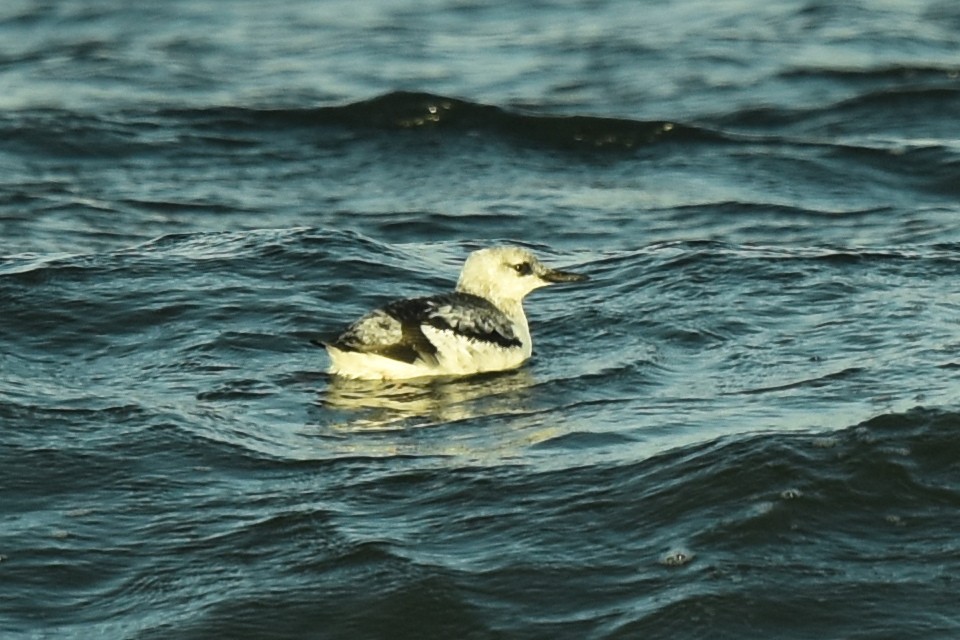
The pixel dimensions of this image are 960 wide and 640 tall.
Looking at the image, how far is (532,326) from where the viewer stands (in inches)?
453

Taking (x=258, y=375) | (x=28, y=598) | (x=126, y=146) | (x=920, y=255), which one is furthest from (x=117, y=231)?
(x=28, y=598)

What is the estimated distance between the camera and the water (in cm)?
724

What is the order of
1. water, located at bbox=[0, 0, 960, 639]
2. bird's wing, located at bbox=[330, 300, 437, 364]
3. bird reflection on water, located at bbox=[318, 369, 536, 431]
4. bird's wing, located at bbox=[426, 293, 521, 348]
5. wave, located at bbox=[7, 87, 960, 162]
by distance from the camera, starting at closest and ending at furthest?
1. water, located at bbox=[0, 0, 960, 639]
2. bird reflection on water, located at bbox=[318, 369, 536, 431]
3. bird's wing, located at bbox=[330, 300, 437, 364]
4. bird's wing, located at bbox=[426, 293, 521, 348]
5. wave, located at bbox=[7, 87, 960, 162]

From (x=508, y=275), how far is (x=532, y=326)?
525 mm

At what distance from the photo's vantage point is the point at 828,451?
8273mm

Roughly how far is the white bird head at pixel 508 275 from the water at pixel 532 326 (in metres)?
0.32

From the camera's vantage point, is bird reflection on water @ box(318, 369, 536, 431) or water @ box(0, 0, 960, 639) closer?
water @ box(0, 0, 960, 639)

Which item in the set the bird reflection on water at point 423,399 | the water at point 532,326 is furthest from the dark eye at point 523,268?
the bird reflection on water at point 423,399

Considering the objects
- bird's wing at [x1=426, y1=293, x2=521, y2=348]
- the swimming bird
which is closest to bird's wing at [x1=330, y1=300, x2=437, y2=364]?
the swimming bird

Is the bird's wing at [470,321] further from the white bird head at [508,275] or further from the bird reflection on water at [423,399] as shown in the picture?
the white bird head at [508,275]

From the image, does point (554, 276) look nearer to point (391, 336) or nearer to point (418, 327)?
point (418, 327)

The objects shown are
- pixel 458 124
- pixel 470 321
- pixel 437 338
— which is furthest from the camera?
pixel 458 124

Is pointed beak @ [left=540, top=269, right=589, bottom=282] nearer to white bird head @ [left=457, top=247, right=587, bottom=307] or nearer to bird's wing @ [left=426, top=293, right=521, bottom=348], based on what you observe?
white bird head @ [left=457, top=247, right=587, bottom=307]

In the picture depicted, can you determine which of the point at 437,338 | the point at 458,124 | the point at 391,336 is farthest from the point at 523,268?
the point at 458,124
